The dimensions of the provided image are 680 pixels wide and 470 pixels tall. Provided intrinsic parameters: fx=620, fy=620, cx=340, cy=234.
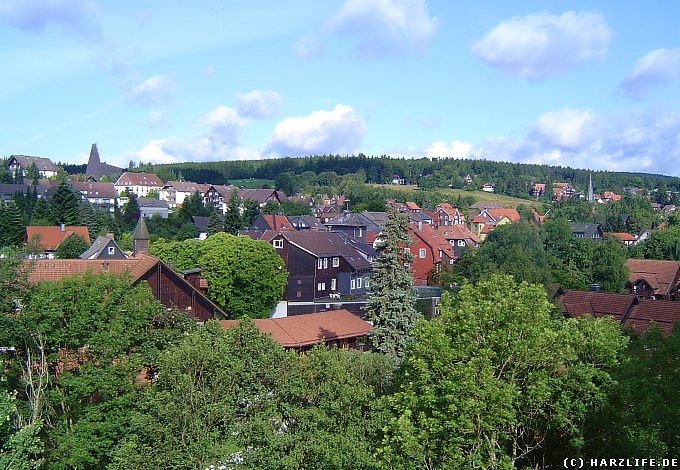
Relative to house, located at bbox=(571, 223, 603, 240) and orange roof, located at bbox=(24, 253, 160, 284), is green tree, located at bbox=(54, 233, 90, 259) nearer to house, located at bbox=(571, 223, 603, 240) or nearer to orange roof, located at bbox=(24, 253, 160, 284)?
orange roof, located at bbox=(24, 253, 160, 284)

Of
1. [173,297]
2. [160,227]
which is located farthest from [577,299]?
[160,227]

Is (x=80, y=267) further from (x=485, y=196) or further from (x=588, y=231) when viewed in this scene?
(x=485, y=196)

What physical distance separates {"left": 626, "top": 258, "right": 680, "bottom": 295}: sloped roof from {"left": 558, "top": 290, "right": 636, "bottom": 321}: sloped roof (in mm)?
24190

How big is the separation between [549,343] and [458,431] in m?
3.06

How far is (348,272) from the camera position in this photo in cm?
6097

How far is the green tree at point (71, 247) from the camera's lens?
2766 inches

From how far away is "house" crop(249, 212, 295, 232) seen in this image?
8236cm

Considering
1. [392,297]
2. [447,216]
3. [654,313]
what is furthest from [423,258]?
[447,216]

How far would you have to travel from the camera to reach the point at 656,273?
200 feet

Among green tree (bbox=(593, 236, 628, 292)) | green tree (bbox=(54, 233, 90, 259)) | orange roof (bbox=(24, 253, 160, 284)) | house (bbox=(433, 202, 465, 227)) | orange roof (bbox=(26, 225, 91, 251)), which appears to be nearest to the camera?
orange roof (bbox=(24, 253, 160, 284))

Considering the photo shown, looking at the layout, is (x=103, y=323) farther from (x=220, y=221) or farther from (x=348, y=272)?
(x=220, y=221)

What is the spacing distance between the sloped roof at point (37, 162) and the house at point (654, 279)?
13941cm

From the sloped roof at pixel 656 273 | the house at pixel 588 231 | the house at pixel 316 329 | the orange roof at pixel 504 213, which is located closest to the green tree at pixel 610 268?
the sloped roof at pixel 656 273

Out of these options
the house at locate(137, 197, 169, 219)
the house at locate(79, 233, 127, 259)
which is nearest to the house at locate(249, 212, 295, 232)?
the house at locate(79, 233, 127, 259)
